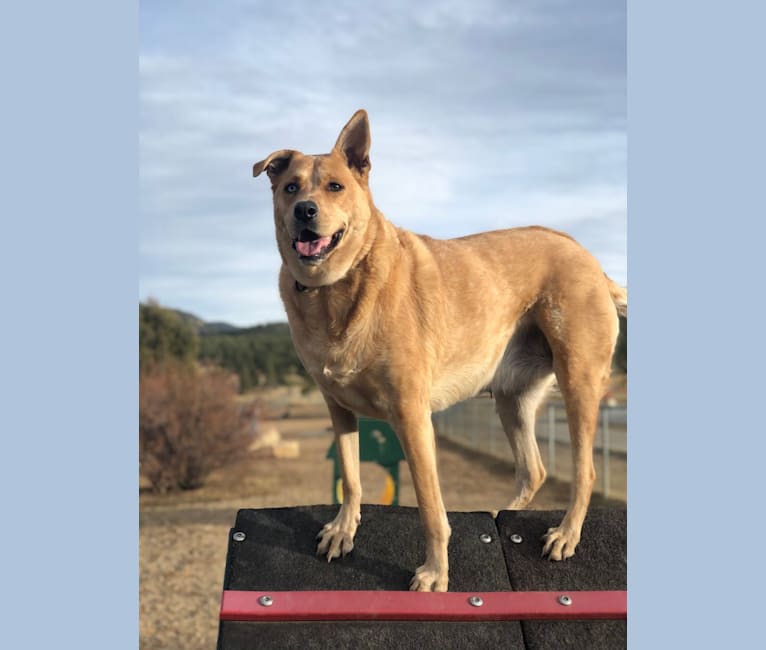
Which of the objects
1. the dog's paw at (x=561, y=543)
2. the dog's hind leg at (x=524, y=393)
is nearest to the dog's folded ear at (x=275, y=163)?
the dog's hind leg at (x=524, y=393)

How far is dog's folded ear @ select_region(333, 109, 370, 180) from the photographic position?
3480 mm

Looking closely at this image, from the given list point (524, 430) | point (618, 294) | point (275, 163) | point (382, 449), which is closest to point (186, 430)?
point (382, 449)

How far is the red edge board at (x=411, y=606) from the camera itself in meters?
3.55

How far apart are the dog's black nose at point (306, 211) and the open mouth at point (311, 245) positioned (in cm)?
5

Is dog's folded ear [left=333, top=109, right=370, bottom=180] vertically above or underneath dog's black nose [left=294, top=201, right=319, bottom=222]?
above

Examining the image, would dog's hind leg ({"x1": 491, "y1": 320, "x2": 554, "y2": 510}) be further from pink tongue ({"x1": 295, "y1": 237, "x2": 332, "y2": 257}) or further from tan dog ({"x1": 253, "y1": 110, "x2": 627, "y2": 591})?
pink tongue ({"x1": 295, "y1": 237, "x2": 332, "y2": 257})

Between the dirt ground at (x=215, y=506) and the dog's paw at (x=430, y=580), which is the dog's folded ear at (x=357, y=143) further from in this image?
the dirt ground at (x=215, y=506)

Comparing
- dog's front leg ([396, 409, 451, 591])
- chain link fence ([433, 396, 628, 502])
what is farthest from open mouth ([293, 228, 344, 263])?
chain link fence ([433, 396, 628, 502])

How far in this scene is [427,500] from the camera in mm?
3617

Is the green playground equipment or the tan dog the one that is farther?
the green playground equipment

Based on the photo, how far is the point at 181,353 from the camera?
26438 mm

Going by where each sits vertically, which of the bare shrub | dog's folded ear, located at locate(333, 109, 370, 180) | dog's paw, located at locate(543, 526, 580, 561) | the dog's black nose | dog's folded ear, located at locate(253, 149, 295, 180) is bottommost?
the bare shrub

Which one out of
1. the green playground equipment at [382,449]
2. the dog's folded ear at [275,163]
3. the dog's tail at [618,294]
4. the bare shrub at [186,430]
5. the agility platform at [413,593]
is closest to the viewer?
the dog's folded ear at [275,163]

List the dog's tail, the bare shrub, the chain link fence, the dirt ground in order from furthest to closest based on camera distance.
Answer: the bare shrub, the chain link fence, the dirt ground, the dog's tail
